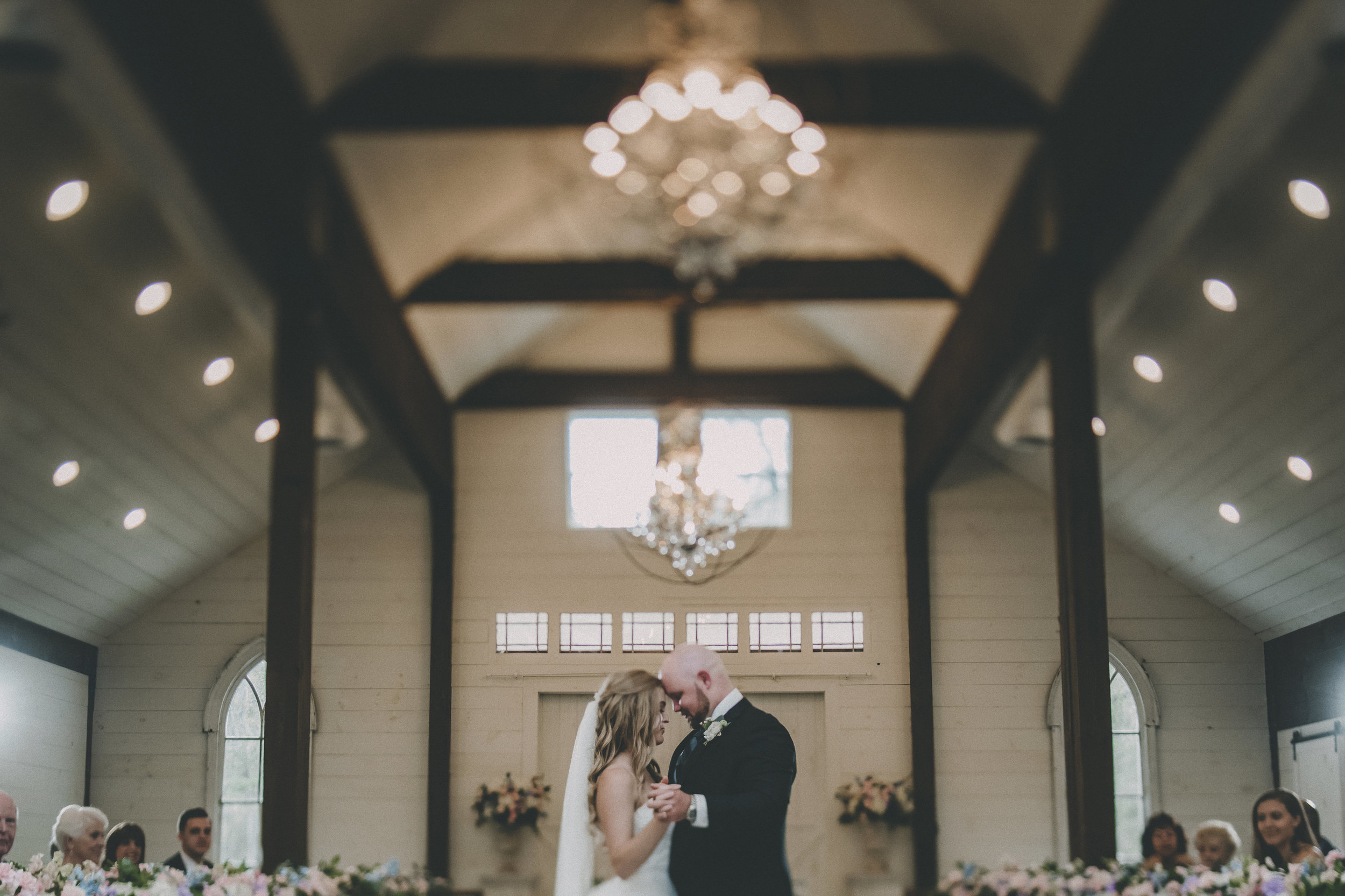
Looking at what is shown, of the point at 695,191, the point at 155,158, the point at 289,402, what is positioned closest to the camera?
the point at 695,191

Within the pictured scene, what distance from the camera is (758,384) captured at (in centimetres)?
1260

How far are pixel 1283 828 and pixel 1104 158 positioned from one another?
3072 millimetres

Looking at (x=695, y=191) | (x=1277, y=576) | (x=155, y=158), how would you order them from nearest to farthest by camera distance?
(x=695, y=191)
(x=155, y=158)
(x=1277, y=576)

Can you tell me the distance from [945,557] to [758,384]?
84.3 inches

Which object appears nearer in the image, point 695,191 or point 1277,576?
point 695,191

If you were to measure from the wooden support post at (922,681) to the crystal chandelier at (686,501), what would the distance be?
6.64ft

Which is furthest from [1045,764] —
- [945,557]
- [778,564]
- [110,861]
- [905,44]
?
[110,861]

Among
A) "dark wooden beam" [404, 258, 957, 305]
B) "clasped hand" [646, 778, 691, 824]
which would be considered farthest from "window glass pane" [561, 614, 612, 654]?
"clasped hand" [646, 778, 691, 824]

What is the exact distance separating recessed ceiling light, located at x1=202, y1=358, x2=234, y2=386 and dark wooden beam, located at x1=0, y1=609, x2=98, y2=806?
241 centimetres

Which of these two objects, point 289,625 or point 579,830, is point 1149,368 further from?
point 579,830

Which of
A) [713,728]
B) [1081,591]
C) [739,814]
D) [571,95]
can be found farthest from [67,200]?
[1081,591]

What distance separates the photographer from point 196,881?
5.55m

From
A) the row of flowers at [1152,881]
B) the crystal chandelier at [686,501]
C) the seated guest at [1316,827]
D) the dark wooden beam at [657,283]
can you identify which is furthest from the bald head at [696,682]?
the crystal chandelier at [686,501]

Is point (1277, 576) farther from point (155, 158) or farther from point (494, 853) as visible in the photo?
point (155, 158)
